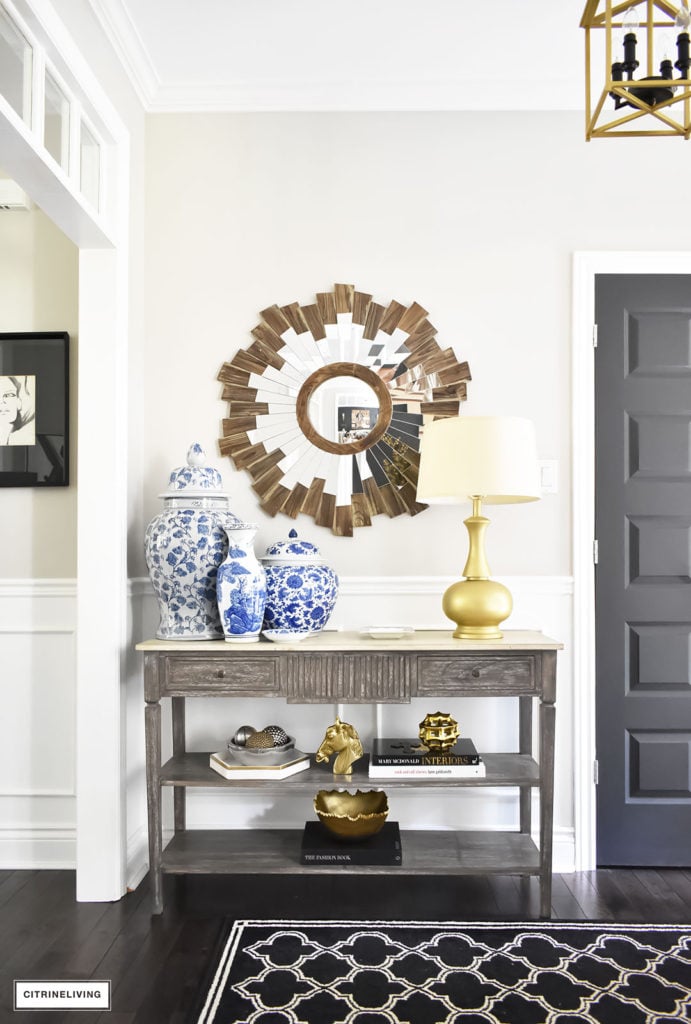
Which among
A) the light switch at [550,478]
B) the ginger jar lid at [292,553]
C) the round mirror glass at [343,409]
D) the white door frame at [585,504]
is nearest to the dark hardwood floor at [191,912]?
the white door frame at [585,504]

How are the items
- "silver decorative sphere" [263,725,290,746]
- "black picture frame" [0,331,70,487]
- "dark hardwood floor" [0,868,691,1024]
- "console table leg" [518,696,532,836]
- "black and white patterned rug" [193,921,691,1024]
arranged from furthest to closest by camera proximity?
"black picture frame" [0,331,70,487] → "console table leg" [518,696,532,836] → "silver decorative sphere" [263,725,290,746] → "dark hardwood floor" [0,868,691,1024] → "black and white patterned rug" [193,921,691,1024]

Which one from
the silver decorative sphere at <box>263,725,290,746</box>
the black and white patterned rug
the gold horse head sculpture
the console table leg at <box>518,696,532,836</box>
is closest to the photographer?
the black and white patterned rug

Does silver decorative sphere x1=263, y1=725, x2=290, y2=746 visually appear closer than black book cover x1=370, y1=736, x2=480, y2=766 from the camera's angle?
No

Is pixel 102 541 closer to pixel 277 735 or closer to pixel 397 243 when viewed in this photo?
pixel 277 735

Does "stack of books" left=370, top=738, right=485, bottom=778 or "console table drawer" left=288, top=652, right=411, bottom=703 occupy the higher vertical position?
"console table drawer" left=288, top=652, right=411, bottom=703

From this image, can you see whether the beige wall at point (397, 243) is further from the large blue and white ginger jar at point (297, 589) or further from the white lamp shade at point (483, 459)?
the white lamp shade at point (483, 459)

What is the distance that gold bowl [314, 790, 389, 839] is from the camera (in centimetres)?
252

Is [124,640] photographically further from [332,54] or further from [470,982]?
[332,54]

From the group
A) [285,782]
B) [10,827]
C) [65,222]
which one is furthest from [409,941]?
[65,222]

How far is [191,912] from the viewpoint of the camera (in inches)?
95.2

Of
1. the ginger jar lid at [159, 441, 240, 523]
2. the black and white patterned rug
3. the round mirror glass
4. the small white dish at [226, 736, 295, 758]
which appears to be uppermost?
the round mirror glass

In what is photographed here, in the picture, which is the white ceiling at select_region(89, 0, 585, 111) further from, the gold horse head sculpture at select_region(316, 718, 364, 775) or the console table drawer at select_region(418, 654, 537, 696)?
the gold horse head sculpture at select_region(316, 718, 364, 775)

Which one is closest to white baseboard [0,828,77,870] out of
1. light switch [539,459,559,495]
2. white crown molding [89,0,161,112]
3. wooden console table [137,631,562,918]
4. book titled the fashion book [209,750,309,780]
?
wooden console table [137,631,562,918]

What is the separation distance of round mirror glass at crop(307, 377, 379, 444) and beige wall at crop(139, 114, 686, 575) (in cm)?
33
